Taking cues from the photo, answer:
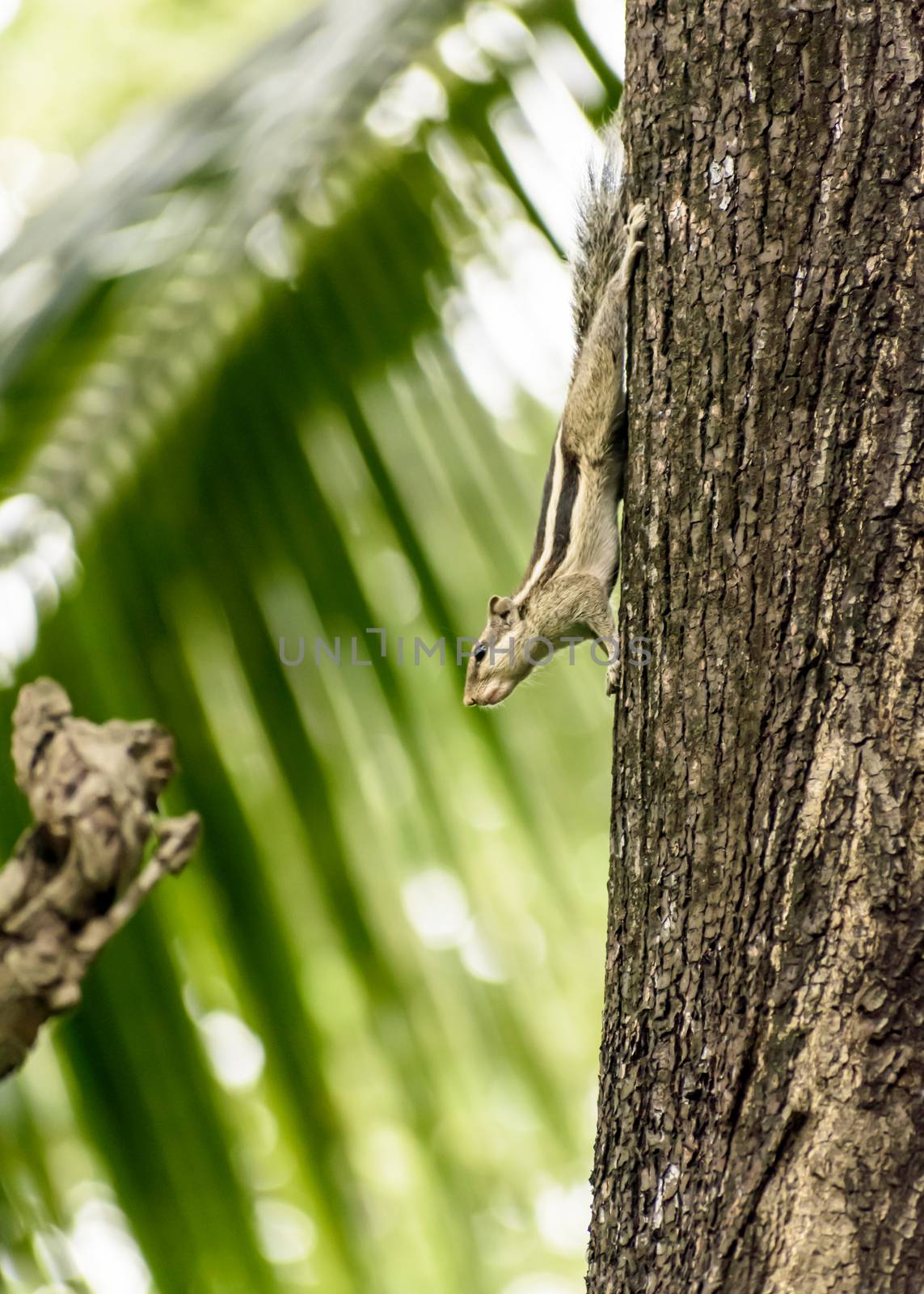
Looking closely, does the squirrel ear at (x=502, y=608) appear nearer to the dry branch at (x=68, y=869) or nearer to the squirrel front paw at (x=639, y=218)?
the squirrel front paw at (x=639, y=218)

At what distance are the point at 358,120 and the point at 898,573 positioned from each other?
1.49 metres

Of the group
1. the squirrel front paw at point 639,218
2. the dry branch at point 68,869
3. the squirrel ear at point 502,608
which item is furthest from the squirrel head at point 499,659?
the dry branch at point 68,869

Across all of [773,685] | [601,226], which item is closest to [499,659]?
[601,226]

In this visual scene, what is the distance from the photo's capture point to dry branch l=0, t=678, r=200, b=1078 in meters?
1.33

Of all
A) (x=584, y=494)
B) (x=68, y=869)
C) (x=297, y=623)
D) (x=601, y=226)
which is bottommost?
(x=68, y=869)

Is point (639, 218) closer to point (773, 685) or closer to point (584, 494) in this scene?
point (773, 685)

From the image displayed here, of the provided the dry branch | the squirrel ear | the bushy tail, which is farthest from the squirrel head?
the dry branch

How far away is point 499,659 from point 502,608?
19cm

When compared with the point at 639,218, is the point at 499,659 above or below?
above

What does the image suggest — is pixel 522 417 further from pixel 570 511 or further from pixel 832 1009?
pixel 832 1009

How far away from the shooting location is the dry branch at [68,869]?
4.36 ft

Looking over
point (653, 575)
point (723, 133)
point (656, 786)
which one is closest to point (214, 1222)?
point (656, 786)

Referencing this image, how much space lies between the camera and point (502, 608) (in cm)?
363

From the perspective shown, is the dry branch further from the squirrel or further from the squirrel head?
the squirrel head
